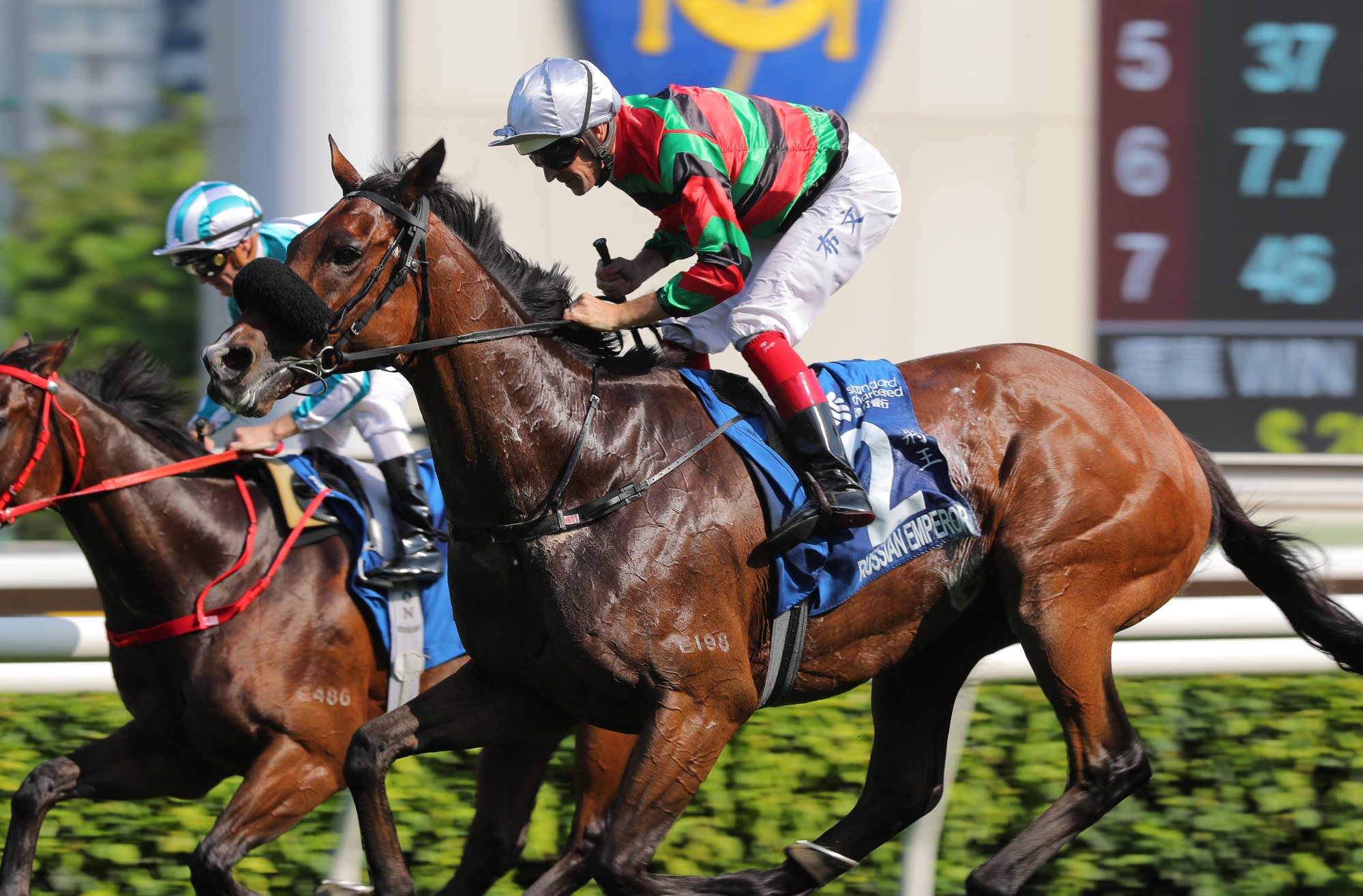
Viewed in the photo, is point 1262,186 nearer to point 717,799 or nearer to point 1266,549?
point 1266,549

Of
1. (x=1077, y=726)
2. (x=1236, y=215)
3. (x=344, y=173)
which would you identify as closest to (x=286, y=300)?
(x=344, y=173)

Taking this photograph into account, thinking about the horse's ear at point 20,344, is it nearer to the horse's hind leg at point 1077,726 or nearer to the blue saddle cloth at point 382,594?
the blue saddle cloth at point 382,594

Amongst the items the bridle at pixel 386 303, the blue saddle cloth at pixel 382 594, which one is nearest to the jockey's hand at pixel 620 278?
the bridle at pixel 386 303

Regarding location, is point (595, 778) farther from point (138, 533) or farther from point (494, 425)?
point (138, 533)

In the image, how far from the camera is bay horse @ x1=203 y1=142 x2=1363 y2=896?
3.15 metres

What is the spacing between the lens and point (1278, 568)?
4035 mm

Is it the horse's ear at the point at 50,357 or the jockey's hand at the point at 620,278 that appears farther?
the horse's ear at the point at 50,357

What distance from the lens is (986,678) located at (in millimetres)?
4406

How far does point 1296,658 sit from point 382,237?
2817mm

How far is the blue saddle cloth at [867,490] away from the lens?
3420 mm

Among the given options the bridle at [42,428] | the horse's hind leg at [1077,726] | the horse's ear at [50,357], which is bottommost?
the horse's hind leg at [1077,726]

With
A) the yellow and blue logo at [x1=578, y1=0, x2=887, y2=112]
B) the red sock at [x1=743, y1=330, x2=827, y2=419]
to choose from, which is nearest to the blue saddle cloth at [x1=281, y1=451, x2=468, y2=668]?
the red sock at [x1=743, y1=330, x2=827, y2=419]

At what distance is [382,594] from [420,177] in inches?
55.4

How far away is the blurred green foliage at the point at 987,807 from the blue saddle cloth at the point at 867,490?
3.32ft
